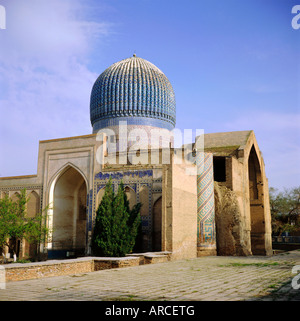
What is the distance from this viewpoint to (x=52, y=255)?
14523mm

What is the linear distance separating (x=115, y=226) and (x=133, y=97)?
1014cm

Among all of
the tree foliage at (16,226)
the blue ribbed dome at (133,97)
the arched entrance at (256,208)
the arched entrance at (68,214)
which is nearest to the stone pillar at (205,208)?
the arched entrance at (256,208)

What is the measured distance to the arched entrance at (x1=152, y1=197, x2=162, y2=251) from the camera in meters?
12.7

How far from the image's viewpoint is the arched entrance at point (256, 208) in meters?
15.6

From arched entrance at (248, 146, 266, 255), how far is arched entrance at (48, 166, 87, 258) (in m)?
7.32

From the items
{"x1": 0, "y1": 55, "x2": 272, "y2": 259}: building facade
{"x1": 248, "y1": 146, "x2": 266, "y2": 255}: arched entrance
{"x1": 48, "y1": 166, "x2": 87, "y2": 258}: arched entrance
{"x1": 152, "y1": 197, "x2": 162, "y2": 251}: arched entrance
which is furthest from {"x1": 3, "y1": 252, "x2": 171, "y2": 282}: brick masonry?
{"x1": 248, "y1": 146, "x2": 266, "y2": 255}: arched entrance

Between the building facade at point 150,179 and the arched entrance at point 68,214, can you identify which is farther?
the arched entrance at point 68,214

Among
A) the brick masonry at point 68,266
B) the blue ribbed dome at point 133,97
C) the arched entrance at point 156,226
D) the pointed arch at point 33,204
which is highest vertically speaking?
the blue ribbed dome at point 133,97

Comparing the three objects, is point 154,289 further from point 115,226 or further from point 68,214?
point 68,214

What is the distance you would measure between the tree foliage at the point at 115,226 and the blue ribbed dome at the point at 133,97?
8.23 m

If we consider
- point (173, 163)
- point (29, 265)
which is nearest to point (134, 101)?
point (173, 163)

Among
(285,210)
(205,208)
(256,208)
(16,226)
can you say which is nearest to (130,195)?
(205,208)

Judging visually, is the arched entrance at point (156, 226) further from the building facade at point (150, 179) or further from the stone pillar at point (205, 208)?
the stone pillar at point (205, 208)

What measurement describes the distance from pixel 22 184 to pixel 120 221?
5.95 meters
